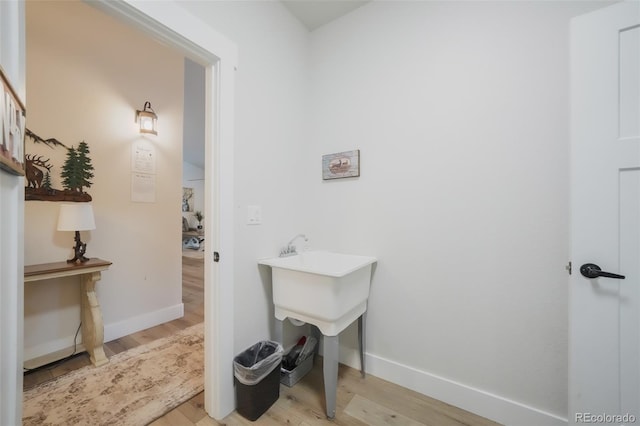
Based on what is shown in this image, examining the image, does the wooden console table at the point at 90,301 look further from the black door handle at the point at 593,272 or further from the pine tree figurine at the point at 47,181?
the black door handle at the point at 593,272

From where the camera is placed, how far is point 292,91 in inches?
75.7

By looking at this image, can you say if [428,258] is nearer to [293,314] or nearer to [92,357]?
[293,314]

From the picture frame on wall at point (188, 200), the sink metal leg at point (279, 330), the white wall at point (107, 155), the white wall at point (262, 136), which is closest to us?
the white wall at point (262, 136)

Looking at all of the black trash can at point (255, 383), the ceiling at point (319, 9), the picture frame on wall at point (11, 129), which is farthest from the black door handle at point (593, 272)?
the ceiling at point (319, 9)

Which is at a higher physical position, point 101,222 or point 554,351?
point 101,222

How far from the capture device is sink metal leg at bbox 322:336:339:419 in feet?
4.47

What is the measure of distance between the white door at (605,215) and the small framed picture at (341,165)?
3.70ft

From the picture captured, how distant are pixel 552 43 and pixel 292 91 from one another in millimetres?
1557

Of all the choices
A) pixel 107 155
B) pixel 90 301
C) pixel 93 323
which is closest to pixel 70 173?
pixel 107 155

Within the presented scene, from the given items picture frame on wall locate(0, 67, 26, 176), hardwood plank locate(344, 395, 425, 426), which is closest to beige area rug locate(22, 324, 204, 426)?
hardwood plank locate(344, 395, 425, 426)

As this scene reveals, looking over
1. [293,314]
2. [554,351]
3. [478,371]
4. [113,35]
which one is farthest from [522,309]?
[113,35]

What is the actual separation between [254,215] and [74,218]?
1404 millimetres

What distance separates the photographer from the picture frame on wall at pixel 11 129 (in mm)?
605

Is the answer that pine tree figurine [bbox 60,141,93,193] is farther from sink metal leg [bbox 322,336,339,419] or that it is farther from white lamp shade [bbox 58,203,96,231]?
sink metal leg [bbox 322,336,339,419]
